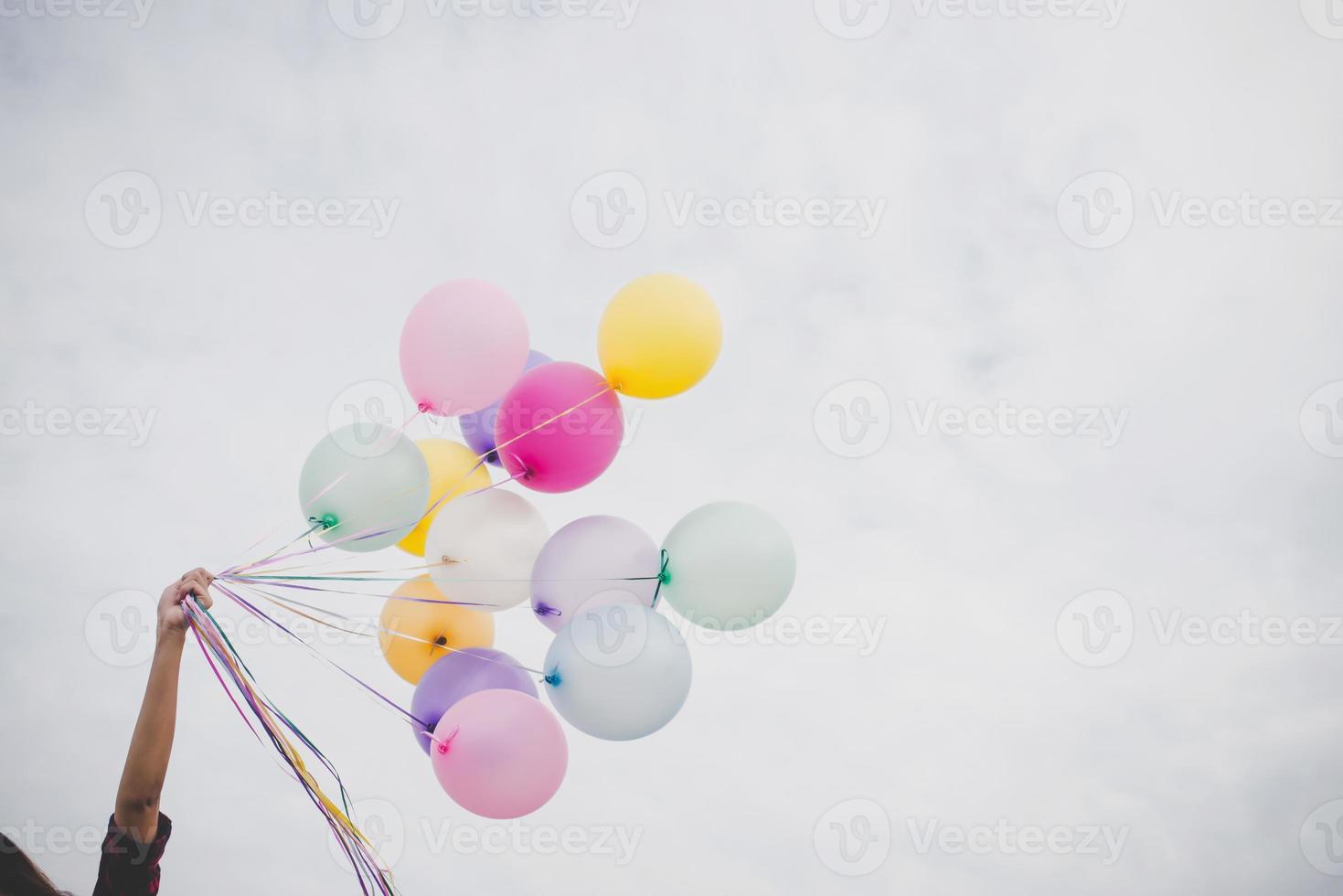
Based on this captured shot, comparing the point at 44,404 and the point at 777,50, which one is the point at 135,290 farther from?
the point at 777,50

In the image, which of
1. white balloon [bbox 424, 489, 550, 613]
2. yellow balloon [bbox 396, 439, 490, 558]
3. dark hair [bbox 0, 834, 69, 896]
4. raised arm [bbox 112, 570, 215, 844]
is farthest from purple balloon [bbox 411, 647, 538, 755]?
dark hair [bbox 0, 834, 69, 896]

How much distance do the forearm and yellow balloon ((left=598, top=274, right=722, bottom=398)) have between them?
147cm

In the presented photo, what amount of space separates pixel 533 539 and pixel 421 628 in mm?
426

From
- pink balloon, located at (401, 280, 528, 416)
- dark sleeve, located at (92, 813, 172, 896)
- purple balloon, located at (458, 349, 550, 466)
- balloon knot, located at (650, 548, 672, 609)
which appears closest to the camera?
dark sleeve, located at (92, 813, 172, 896)

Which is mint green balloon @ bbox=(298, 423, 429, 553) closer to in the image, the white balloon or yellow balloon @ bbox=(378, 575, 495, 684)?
the white balloon

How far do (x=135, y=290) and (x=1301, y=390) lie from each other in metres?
7.82

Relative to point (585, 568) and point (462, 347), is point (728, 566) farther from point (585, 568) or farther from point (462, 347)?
point (462, 347)

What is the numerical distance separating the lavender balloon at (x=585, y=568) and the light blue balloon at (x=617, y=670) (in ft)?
0.23

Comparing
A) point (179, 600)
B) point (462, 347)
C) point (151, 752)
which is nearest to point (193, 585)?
point (179, 600)

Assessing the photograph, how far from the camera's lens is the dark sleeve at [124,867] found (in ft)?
3.47

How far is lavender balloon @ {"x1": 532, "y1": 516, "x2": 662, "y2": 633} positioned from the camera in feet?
7.84

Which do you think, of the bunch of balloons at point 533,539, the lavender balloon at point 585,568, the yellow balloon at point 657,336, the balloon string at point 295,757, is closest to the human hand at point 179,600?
the balloon string at point 295,757

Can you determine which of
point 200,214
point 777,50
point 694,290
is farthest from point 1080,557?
point 200,214

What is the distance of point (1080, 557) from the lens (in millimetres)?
6820
